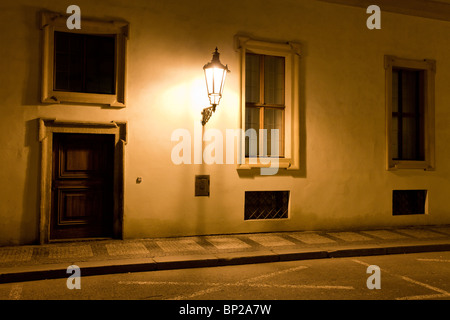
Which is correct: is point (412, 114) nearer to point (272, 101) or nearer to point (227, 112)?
point (272, 101)

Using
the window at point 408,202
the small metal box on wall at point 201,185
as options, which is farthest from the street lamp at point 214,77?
the window at point 408,202

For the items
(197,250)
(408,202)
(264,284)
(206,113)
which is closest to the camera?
(264,284)

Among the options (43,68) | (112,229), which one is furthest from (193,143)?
(43,68)

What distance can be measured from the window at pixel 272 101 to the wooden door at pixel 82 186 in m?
3.14

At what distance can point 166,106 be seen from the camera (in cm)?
940

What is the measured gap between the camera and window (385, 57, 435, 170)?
463 inches

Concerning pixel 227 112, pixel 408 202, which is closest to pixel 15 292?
pixel 227 112

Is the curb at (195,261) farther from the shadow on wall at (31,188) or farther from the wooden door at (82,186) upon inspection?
the wooden door at (82,186)

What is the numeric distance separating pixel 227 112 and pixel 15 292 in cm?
557

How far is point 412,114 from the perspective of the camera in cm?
1199

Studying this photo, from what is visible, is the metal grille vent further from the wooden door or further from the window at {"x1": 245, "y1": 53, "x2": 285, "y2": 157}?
the wooden door

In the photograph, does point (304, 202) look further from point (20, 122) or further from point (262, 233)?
point (20, 122)
